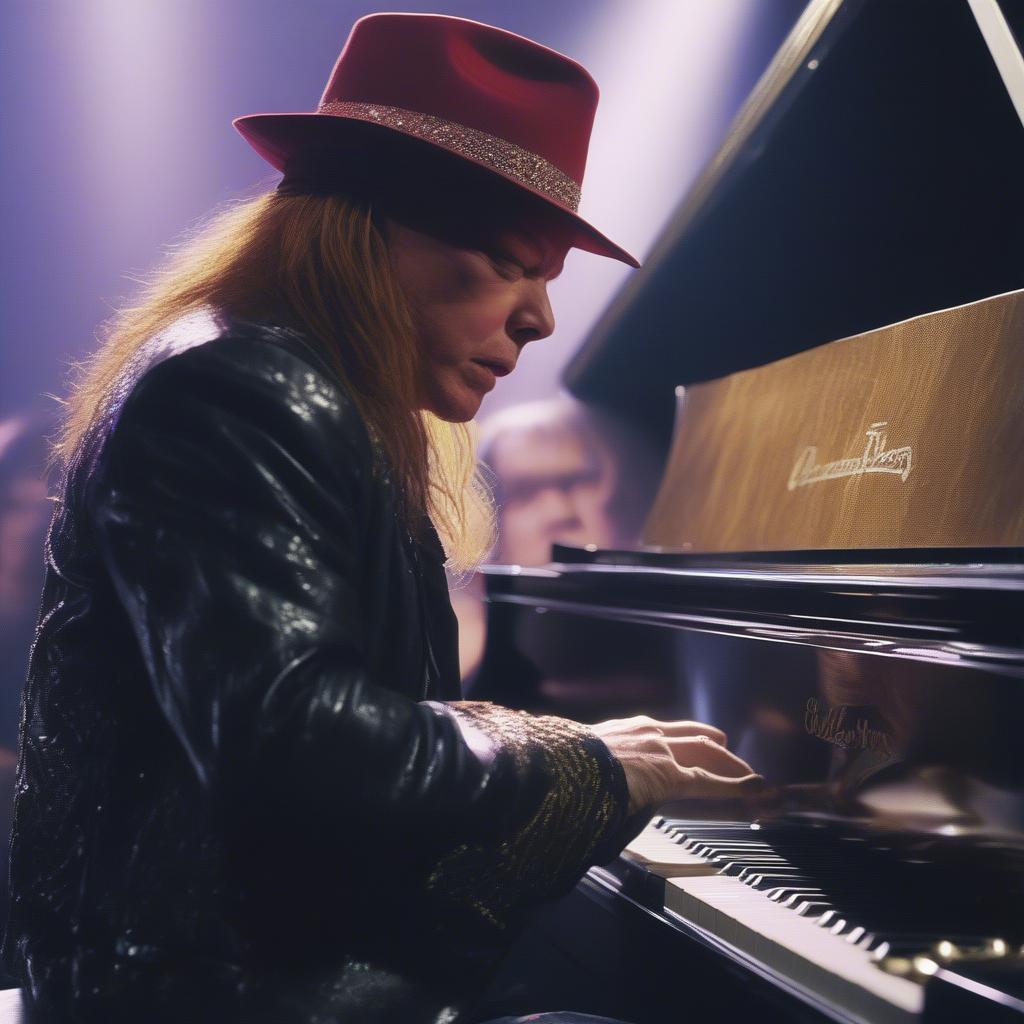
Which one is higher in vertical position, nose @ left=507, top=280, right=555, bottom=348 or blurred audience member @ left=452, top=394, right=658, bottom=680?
nose @ left=507, top=280, right=555, bottom=348

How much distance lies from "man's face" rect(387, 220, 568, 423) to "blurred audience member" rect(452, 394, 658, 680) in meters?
2.12

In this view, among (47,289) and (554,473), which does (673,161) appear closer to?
(554,473)

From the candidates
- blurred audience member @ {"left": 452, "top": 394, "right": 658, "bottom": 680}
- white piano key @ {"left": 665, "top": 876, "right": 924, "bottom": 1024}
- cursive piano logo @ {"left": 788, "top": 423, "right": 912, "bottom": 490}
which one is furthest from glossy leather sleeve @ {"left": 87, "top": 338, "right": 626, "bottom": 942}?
blurred audience member @ {"left": 452, "top": 394, "right": 658, "bottom": 680}

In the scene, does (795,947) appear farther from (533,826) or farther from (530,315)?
(530,315)

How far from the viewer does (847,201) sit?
7.16 feet

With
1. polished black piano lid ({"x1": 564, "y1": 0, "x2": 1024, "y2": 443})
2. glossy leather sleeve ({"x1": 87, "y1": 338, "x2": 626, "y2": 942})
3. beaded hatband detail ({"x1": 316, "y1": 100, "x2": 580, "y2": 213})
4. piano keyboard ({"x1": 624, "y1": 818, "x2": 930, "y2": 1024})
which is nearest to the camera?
glossy leather sleeve ({"x1": 87, "y1": 338, "x2": 626, "y2": 942})

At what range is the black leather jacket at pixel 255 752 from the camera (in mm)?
799

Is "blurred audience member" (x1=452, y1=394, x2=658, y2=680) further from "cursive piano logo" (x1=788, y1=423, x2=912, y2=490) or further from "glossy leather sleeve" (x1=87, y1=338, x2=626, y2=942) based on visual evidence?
"glossy leather sleeve" (x1=87, y1=338, x2=626, y2=942)

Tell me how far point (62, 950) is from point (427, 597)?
468 mm

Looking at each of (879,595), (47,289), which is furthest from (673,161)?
(879,595)

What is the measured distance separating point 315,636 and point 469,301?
20.2 inches

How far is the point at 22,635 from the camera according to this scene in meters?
3.00
